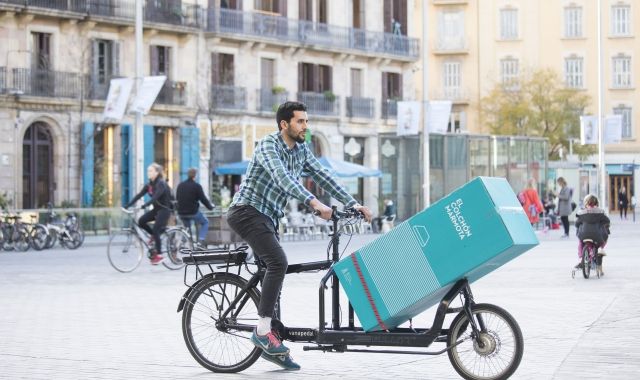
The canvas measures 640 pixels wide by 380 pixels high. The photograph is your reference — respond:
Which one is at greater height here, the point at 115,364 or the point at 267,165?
the point at 267,165

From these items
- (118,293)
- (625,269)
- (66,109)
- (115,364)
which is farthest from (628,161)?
(115,364)

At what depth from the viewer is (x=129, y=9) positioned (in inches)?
2088

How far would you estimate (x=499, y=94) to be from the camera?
276 ft

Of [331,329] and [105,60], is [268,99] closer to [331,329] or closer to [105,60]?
[105,60]

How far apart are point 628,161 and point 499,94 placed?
31.6 ft

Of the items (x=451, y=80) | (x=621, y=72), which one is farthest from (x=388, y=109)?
(x=621, y=72)

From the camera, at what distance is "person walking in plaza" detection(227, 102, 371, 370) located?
10094mm

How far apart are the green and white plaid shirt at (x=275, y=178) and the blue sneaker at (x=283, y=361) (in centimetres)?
94

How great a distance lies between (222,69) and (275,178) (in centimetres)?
4803

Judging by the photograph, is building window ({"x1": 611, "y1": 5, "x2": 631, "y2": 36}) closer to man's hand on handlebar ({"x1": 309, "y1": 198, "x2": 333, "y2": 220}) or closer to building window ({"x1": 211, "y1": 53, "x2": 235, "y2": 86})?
building window ({"x1": 211, "y1": 53, "x2": 235, "y2": 86})

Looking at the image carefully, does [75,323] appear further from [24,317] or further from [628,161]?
[628,161]

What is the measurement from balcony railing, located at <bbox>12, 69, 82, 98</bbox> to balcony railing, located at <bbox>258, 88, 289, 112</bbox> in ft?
32.6

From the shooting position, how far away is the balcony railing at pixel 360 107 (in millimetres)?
63875

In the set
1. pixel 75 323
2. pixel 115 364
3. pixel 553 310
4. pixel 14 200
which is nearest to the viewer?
pixel 115 364
